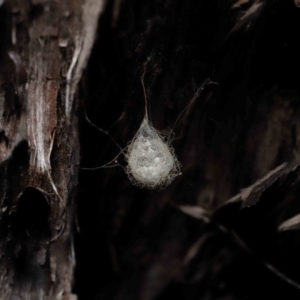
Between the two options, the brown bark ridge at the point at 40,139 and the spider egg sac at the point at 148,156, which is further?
the spider egg sac at the point at 148,156

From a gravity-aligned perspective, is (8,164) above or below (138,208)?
above

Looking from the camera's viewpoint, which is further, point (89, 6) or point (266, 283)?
point (266, 283)

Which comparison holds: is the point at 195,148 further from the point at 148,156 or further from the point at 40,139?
the point at 40,139

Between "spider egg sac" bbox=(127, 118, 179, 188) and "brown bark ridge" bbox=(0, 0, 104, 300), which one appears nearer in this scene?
"brown bark ridge" bbox=(0, 0, 104, 300)

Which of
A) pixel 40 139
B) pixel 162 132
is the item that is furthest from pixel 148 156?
pixel 40 139

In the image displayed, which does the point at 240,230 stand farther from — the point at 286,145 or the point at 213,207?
the point at 286,145

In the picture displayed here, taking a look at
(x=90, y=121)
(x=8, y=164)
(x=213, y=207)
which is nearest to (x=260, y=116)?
(x=213, y=207)
